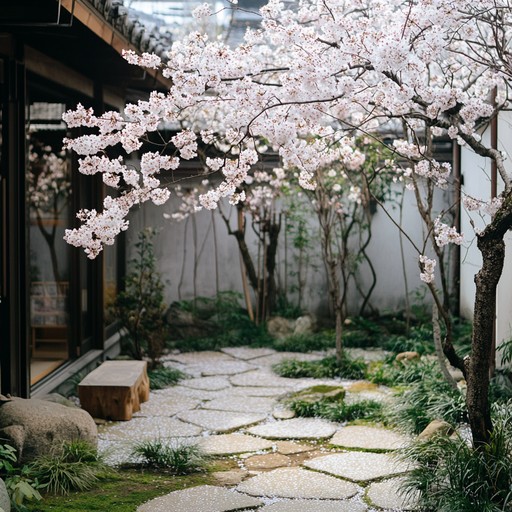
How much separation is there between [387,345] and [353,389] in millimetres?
2198

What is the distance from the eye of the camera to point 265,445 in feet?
18.4

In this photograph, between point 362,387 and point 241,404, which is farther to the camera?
point 362,387

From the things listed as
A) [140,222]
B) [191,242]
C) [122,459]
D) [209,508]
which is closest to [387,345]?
[191,242]

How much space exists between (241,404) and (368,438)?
1.50 m

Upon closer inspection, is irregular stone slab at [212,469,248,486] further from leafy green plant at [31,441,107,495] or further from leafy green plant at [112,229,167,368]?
leafy green plant at [112,229,167,368]

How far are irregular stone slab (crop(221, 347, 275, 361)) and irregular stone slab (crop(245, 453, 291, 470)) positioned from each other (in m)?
3.63

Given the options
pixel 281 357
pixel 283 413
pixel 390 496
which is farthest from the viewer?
pixel 281 357

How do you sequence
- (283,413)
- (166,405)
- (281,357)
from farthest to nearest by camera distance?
(281,357) < (166,405) < (283,413)

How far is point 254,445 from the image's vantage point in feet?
18.4

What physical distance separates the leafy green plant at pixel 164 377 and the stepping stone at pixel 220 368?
0.32 m

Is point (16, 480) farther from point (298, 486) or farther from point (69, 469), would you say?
point (298, 486)

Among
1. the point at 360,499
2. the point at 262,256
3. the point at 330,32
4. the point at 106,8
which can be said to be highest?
the point at 106,8

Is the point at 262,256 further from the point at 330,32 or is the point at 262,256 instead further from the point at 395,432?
the point at 330,32

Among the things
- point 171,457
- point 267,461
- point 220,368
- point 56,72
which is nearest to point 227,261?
point 220,368
